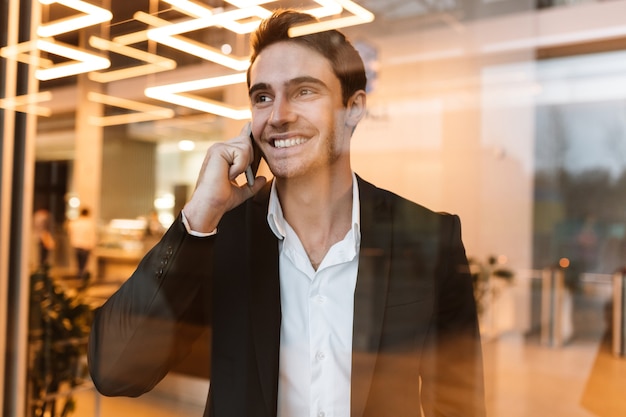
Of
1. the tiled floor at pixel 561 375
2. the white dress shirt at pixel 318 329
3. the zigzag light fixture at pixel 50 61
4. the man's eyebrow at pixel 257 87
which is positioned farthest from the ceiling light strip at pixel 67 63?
the tiled floor at pixel 561 375

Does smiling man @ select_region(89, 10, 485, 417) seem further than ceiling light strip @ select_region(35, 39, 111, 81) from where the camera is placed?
No

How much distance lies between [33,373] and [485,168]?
2.11 m

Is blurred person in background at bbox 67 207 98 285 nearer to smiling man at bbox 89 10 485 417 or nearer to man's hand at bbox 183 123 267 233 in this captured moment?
smiling man at bbox 89 10 485 417

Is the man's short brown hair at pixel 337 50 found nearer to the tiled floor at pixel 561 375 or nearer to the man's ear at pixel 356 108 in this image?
the man's ear at pixel 356 108

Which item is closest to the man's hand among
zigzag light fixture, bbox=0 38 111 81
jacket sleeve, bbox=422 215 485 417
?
jacket sleeve, bbox=422 215 485 417

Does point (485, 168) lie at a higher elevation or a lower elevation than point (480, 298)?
higher

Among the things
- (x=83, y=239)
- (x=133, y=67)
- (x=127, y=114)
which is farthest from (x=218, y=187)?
(x=83, y=239)

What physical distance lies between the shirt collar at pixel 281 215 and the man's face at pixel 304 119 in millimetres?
78

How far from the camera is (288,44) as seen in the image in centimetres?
143

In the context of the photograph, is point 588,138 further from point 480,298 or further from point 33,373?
point 33,373

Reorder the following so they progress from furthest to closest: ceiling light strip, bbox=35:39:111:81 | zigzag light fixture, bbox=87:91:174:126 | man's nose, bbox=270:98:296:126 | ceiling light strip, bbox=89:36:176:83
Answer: ceiling light strip, bbox=35:39:111:81 < zigzag light fixture, bbox=87:91:174:126 < ceiling light strip, bbox=89:36:176:83 < man's nose, bbox=270:98:296:126

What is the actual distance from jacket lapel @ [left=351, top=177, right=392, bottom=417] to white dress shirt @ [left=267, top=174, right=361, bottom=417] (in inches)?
0.7

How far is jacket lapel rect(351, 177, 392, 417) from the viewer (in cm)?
134

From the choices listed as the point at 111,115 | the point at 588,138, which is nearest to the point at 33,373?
the point at 111,115
